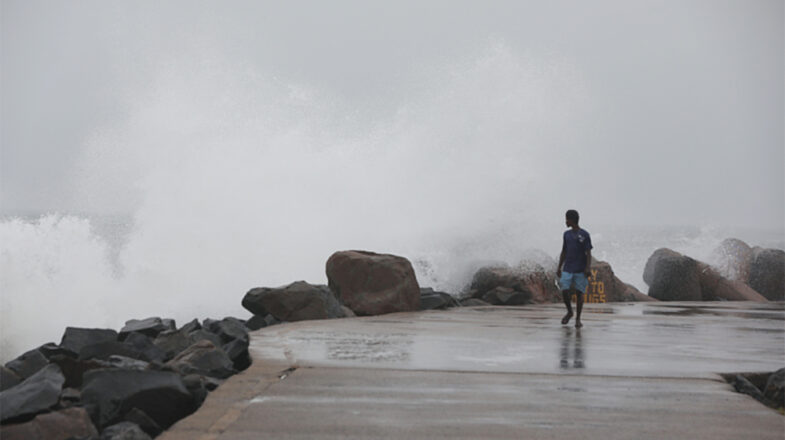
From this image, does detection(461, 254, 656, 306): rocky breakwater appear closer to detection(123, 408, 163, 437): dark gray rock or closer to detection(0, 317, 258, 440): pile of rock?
detection(0, 317, 258, 440): pile of rock

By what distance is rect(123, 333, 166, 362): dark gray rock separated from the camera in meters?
6.83

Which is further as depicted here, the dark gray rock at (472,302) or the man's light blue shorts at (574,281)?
the dark gray rock at (472,302)

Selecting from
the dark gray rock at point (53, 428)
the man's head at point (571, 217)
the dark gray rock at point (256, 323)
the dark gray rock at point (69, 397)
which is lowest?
the dark gray rock at point (53, 428)

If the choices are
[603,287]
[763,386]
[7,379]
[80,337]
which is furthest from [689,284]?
[7,379]

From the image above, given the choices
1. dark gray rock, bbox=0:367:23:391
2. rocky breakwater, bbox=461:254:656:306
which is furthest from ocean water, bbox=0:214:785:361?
dark gray rock, bbox=0:367:23:391

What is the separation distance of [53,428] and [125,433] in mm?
519

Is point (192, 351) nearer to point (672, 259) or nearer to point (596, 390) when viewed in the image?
point (596, 390)

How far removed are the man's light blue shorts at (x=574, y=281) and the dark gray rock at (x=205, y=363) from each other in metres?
5.45

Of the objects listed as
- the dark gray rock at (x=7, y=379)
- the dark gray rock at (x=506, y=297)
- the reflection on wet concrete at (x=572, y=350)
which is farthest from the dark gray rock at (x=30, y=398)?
the dark gray rock at (x=506, y=297)

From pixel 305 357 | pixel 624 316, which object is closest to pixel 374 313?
pixel 624 316

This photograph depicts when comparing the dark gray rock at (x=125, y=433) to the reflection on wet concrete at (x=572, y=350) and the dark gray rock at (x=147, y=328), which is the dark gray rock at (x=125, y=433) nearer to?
the reflection on wet concrete at (x=572, y=350)

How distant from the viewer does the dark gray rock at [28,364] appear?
6371mm

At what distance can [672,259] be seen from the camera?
62.7ft

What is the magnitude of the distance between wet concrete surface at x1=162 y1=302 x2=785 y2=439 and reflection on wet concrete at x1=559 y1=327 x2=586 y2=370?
0.02 meters
